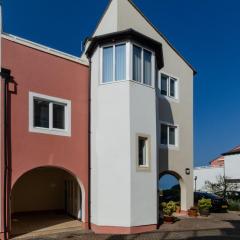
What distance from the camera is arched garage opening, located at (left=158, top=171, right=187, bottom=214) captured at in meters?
21.1

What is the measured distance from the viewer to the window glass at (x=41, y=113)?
1452 centimetres

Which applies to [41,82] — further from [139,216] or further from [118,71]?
[139,216]

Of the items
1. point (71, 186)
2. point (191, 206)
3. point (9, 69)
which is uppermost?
point (9, 69)

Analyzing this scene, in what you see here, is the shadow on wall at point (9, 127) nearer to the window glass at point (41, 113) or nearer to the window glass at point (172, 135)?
the window glass at point (41, 113)

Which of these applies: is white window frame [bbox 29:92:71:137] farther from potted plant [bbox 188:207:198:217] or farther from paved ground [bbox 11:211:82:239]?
potted plant [bbox 188:207:198:217]

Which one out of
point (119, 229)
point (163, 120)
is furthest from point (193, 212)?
point (119, 229)

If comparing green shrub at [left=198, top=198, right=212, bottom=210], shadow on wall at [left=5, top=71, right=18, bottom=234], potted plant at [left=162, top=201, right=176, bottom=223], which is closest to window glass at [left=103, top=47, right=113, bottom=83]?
shadow on wall at [left=5, top=71, right=18, bottom=234]

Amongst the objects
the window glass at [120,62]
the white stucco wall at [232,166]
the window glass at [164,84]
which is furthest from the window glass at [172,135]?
the white stucco wall at [232,166]

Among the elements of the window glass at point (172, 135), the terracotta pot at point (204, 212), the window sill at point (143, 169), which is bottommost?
the terracotta pot at point (204, 212)

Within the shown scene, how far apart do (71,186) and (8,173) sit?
6144 mm

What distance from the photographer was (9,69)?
1360 cm

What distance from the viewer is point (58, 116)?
15.3m

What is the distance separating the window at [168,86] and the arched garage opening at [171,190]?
4.37 meters

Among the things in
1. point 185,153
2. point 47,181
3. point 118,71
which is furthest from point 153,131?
point 47,181
